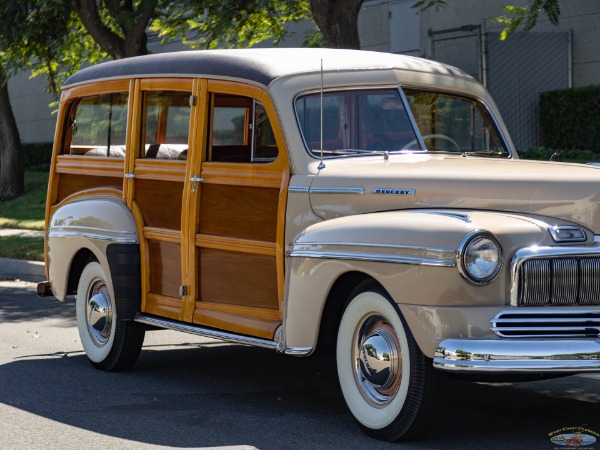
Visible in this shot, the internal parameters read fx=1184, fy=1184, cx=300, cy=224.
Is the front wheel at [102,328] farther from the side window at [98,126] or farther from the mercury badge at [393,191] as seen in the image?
the mercury badge at [393,191]

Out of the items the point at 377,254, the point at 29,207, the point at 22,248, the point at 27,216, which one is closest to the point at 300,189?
the point at 377,254

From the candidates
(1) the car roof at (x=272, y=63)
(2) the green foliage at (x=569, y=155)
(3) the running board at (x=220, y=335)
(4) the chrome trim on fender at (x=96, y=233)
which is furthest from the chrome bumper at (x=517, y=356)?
(2) the green foliage at (x=569, y=155)

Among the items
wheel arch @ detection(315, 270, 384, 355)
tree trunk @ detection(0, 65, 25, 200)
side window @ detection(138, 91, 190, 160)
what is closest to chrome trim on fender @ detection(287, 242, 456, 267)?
wheel arch @ detection(315, 270, 384, 355)

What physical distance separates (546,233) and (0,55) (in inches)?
644

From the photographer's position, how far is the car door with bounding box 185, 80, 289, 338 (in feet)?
22.2

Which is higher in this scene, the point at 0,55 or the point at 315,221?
the point at 0,55

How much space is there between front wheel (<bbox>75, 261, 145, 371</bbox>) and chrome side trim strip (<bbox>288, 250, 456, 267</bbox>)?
2.10m

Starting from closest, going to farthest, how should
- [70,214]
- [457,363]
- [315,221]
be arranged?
1. [457,363]
2. [315,221]
3. [70,214]

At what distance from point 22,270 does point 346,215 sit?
999 centimetres

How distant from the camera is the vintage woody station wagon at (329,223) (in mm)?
5418

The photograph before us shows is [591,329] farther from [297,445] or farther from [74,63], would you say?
[74,63]

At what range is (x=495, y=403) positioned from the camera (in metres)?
6.90

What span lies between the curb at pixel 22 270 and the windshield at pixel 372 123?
8687mm

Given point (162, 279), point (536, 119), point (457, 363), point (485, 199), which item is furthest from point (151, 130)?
point (536, 119)
